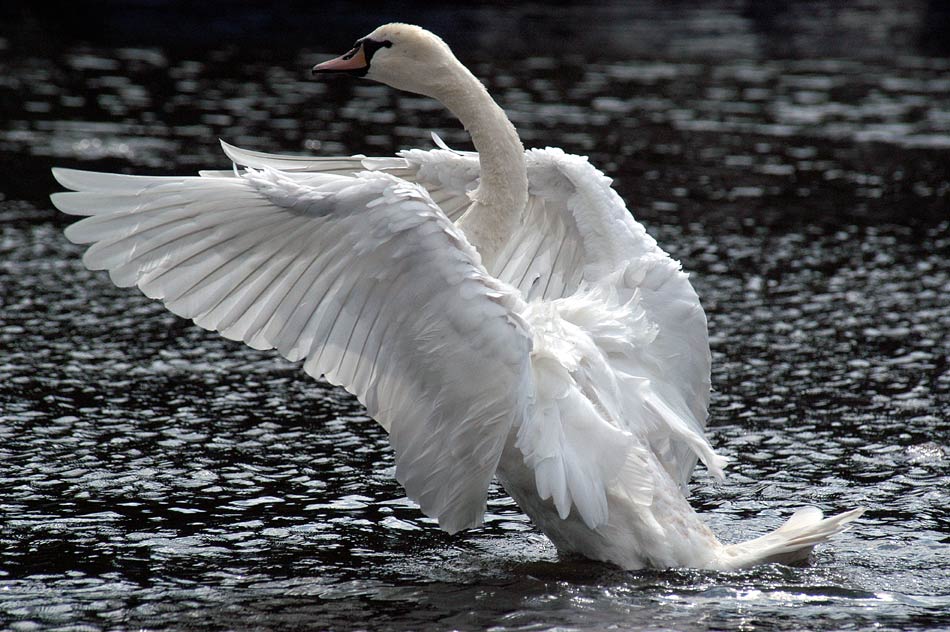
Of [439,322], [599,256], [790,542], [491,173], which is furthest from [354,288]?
[790,542]

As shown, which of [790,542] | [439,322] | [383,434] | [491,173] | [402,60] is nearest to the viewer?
[439,322]

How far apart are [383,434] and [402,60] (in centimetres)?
285

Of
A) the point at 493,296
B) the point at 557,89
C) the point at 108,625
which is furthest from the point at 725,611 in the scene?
the point at 557,89

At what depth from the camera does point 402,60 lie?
7637 millimetres

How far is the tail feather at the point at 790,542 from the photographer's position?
708 centimetres

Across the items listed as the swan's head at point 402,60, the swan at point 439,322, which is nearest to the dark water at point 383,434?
the swan at point 439,322

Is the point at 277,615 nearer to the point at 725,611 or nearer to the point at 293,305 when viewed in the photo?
the point at 293,305

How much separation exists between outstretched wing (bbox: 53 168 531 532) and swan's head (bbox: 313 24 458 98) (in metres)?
1.08

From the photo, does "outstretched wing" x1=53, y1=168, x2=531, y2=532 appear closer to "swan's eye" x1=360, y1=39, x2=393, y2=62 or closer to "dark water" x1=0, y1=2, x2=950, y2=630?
"dark water" x1=0, y1=2, x2=950, y2=630

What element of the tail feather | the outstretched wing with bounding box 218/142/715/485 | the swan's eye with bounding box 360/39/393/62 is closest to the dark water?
the tail feather

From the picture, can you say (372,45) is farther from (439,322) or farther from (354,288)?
(439,322)

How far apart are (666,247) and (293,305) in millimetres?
8004

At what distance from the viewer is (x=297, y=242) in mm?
6824

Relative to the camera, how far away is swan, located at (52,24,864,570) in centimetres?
655
